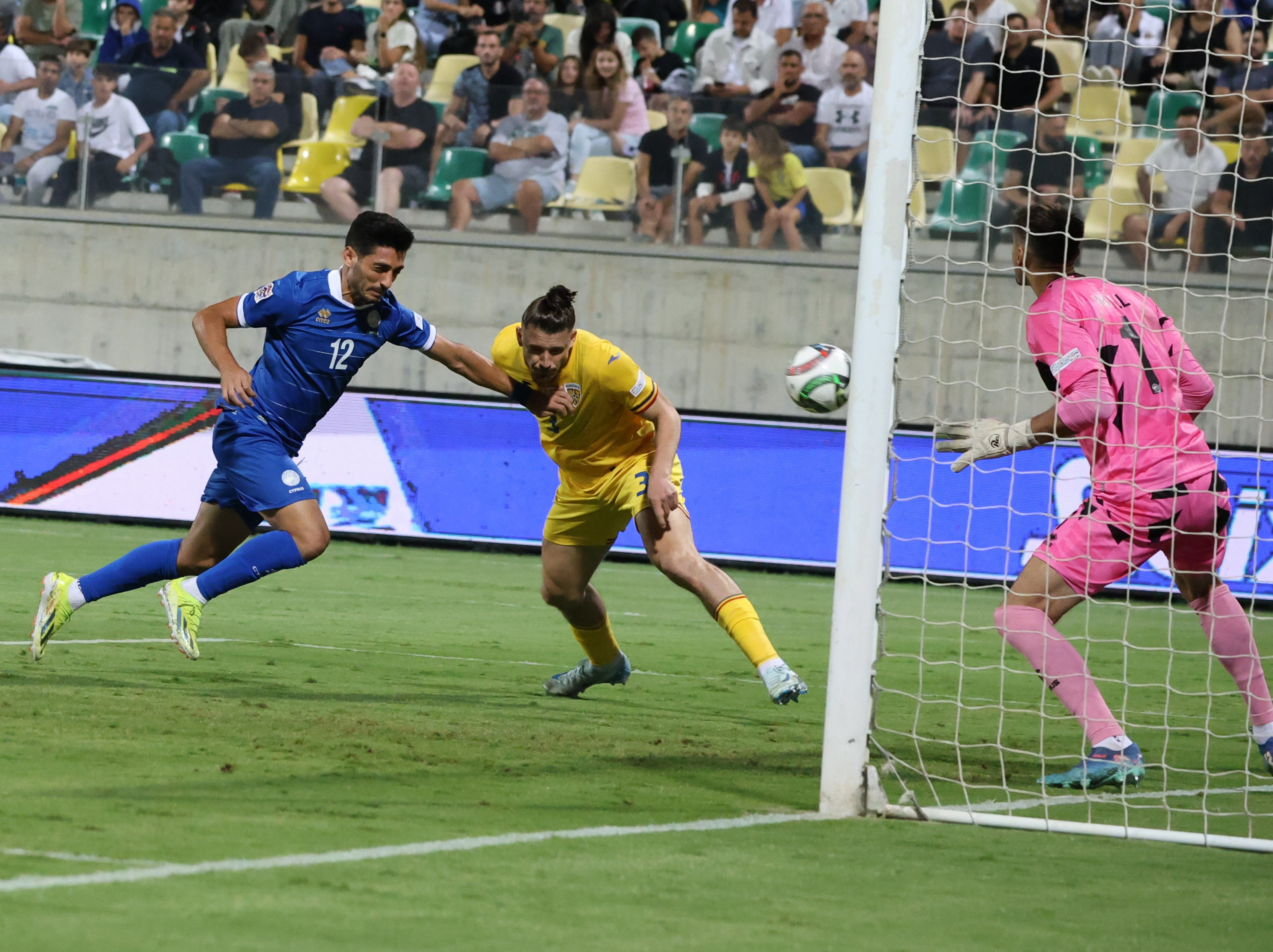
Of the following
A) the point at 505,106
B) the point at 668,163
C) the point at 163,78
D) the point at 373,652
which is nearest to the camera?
the point at 373,652

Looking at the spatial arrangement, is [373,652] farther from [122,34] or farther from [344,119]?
[122,34]

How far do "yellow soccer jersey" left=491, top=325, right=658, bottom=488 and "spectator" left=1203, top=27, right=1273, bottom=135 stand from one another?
21.5ft

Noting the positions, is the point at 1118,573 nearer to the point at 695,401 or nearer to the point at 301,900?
the point at 301,900

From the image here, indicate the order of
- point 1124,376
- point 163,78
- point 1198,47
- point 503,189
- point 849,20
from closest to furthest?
point 1124,376
point 1198,47
point 503,189
point 163,78
point 849,20

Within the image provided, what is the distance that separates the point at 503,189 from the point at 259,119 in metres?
2.56

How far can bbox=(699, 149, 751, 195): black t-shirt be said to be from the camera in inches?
651

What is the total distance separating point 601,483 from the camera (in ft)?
22.6

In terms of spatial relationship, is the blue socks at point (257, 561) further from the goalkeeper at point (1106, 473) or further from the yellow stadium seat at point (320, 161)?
the yellow stadium seat at point (320, 161)

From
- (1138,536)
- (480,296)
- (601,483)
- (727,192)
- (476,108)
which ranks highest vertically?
(476,108)

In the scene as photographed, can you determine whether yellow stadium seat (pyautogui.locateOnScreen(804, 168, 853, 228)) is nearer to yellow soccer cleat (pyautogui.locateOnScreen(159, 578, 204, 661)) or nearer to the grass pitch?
the grass pitch

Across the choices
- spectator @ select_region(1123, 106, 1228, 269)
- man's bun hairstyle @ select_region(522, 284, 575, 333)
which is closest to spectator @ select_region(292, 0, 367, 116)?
spectator @ select_region(1123, 106, 1228, 269)

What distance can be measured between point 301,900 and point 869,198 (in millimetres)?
2638

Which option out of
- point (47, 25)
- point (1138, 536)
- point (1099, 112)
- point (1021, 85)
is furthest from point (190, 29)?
point (1138, 536)

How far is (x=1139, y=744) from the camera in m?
6.87
